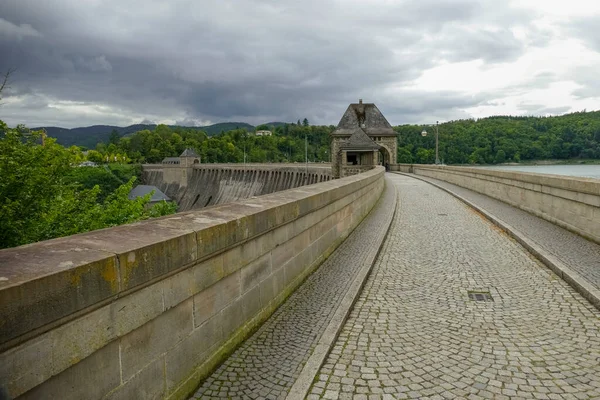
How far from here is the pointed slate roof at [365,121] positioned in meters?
69.0

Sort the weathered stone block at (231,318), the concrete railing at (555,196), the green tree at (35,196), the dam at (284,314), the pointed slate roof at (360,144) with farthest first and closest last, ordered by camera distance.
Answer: the pointed slate roof at (360,144), the green tree at (35,196), the concrete railing at (555,196), the weathered stone block at (231,318), the dam at (284,314)

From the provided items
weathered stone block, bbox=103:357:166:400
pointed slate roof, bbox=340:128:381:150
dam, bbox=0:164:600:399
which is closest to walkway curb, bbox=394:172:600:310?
dam, bbox=0:164:600:399

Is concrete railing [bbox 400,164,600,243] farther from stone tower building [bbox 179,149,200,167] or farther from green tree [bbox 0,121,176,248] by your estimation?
stone tower building [bbox 179,149,200,167]

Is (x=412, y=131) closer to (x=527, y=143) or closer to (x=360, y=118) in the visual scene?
(x=527, y=143)

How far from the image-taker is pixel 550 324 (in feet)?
16.0

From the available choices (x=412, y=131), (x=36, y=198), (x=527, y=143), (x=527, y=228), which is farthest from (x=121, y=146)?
(x=527, y=228)

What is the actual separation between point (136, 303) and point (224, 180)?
268ft

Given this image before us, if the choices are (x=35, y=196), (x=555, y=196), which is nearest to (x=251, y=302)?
(x=555, y=196)

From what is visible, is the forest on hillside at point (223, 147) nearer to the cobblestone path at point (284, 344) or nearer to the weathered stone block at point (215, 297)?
the cobblestone path at point (284, 344)

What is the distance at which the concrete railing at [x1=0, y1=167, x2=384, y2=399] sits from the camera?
84.0 inches

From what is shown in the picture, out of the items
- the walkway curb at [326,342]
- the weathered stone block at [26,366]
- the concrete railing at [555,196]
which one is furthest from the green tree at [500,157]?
the weathered stone block at [26,366]

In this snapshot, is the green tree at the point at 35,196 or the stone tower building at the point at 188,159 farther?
the stone tower building at the point at 188,159

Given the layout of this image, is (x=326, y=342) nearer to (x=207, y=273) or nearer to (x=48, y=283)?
(x=207, y=273)

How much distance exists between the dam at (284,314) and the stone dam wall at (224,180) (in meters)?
44.7
